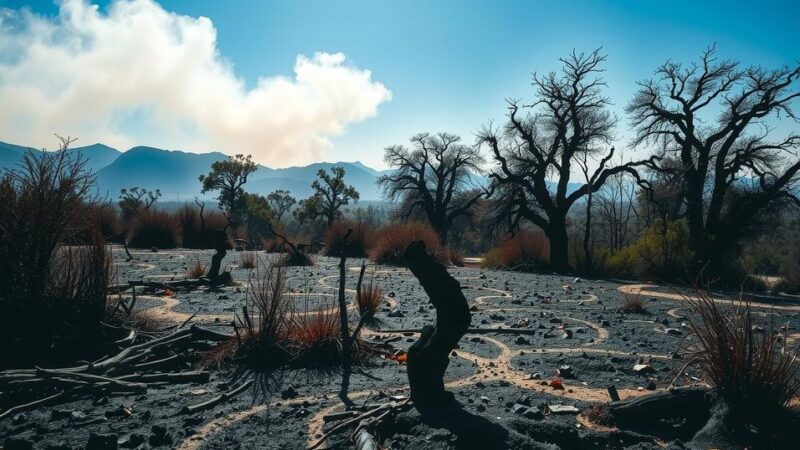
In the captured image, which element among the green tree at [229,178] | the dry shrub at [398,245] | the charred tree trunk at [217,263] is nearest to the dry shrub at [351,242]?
the dry shrub at [398,245]

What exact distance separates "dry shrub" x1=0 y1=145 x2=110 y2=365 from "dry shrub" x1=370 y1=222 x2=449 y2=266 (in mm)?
11411

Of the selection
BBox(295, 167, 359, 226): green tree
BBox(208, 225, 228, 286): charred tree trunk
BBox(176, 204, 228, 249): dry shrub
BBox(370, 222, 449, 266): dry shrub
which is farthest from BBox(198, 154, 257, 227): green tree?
BBox(208, 225, 228, 286): charred tree trunk

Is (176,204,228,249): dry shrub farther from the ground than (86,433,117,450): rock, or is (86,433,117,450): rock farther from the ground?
(176,204,228,249): dry shrub

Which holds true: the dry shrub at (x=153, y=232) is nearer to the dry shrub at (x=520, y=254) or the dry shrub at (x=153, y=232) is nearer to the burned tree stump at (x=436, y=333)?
Result: the dry shrub at (x=520, y=254)

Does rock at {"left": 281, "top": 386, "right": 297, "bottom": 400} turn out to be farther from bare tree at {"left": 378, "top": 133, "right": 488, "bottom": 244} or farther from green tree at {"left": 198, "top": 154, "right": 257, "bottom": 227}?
green tree at {"left": 198, "top": 154, "right": 257, "bottom": 227}

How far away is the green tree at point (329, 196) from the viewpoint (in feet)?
134

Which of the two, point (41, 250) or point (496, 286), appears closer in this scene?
point (41, 250)

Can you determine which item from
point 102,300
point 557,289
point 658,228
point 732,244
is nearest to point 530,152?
point 658,228

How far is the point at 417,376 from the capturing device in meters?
3.39

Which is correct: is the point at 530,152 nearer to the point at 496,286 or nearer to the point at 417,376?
the point at 496,286

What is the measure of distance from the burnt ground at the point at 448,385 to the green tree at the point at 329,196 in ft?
107

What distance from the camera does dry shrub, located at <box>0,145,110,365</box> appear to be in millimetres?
4391

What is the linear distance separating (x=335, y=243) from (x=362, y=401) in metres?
15.6

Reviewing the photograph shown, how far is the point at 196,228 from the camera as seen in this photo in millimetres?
20125
